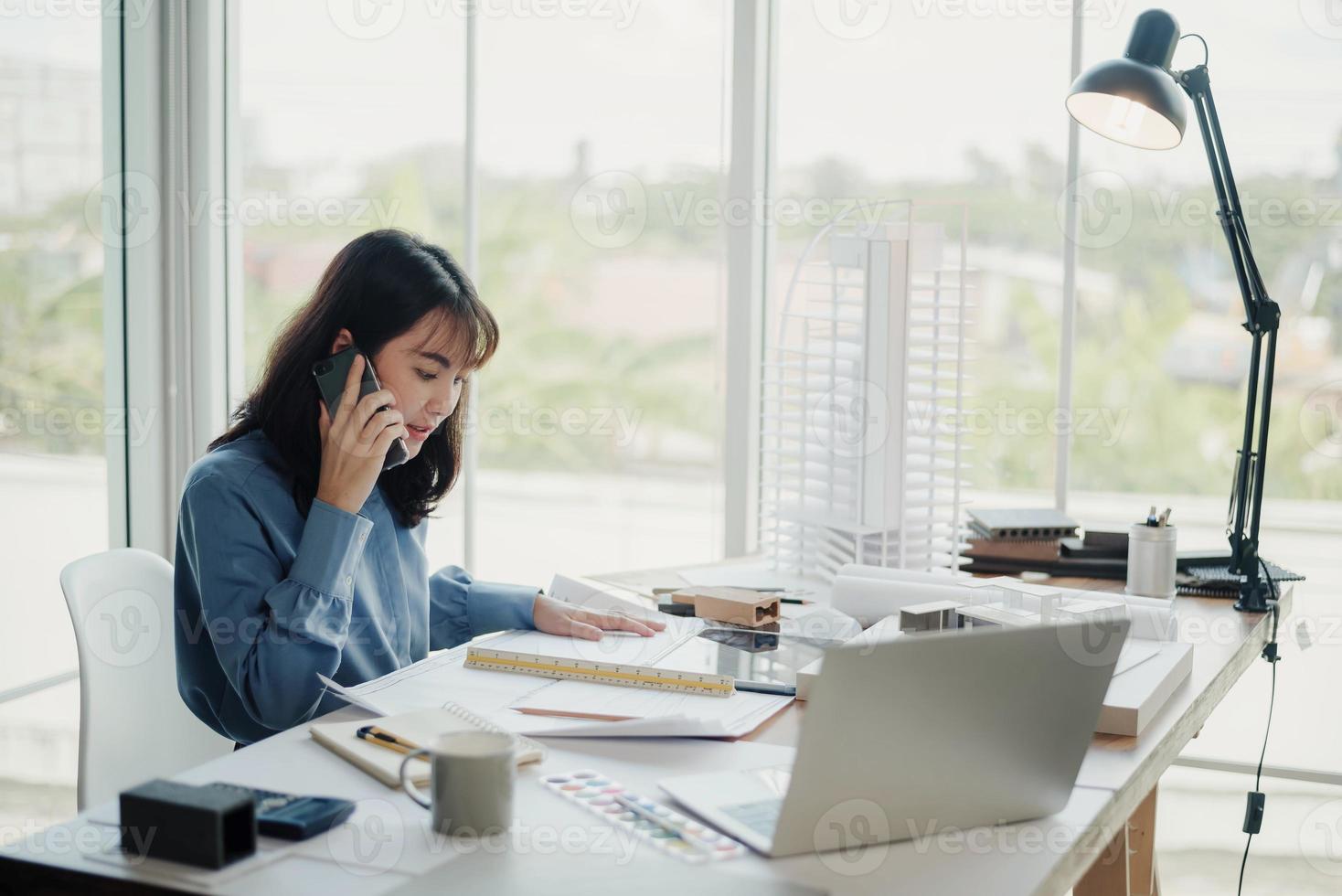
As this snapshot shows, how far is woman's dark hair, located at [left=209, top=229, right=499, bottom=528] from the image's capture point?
5.53 ft

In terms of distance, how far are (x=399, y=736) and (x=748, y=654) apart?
0.54 meters

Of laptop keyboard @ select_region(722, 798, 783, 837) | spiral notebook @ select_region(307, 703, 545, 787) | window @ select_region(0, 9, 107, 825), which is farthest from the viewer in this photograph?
window @ select_region(0, 9, 107, 825)

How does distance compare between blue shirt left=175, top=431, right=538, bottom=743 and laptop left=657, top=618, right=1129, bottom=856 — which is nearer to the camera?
laptop left=657, top=618, right=1129, bottom=856

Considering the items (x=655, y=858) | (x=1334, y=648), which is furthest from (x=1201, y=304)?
(x=655, y=858)

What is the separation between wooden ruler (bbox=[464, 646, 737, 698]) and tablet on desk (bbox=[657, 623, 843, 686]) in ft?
0.08

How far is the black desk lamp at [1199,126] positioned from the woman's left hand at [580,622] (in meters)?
1.03

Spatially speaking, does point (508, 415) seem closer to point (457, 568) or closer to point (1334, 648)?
point (457, 568)

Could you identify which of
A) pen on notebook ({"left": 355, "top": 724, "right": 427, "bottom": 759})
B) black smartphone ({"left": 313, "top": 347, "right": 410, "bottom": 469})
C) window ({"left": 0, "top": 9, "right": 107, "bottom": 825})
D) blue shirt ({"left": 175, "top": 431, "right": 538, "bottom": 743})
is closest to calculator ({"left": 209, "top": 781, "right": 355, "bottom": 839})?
pen on notebook ({"left": 355, "top": 724, "right": 427, "bottom": 759})

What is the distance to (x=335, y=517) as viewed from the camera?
154 centimetres

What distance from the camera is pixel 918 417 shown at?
2.20m

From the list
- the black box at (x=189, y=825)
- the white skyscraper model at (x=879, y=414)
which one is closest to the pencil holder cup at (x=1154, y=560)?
the white skyscraper model at (x=879, y=414)

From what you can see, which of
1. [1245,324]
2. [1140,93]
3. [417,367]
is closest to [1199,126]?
[1140,93]

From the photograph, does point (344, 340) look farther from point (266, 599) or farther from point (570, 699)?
point (570, 699)

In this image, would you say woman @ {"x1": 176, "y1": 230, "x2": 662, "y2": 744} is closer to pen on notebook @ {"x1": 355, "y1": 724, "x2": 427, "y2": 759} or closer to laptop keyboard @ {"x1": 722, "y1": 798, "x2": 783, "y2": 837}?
pen on notebook @ {"x1": 355, "y1": 724, "x2": 427, "y2": 759}
